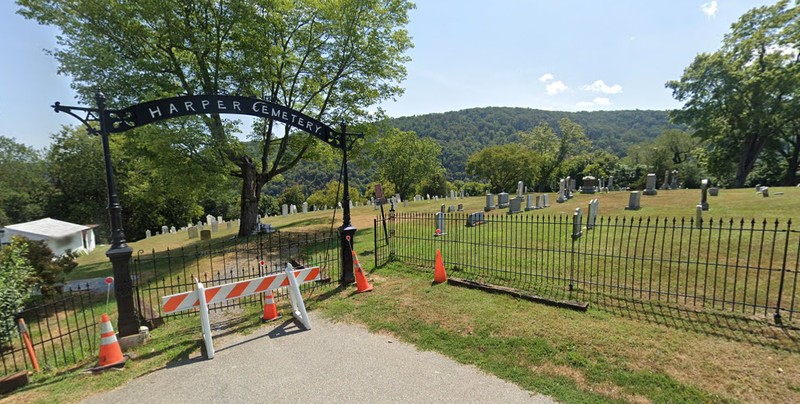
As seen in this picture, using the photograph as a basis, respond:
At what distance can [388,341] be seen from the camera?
5121 mm

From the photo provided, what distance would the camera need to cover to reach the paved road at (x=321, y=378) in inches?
149

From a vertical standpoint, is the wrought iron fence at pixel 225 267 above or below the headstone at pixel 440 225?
below

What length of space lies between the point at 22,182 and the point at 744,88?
6823 cm

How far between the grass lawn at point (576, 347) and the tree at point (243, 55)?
10.6 m

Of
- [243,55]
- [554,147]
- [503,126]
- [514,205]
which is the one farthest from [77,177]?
[503,126]

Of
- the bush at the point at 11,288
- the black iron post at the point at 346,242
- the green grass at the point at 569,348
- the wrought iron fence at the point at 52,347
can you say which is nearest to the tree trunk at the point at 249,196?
the wrought iron fence at the point at 52,347

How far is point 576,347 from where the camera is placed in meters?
4.53

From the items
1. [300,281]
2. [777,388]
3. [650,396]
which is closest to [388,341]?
[300,281]

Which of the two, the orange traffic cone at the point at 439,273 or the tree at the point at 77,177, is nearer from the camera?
the orange traffic cone at the point at 439,273

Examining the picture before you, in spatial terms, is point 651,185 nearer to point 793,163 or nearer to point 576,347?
point 576,347

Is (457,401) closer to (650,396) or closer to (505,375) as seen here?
(505,375)

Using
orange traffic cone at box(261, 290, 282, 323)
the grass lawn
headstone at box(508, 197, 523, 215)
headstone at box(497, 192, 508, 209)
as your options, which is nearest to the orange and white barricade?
orange traffic cone at box(261, 290, 282, 323)

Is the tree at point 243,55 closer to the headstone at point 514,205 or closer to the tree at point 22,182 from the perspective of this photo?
the headstone at point 514,205

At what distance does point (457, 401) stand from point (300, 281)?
144 inches
